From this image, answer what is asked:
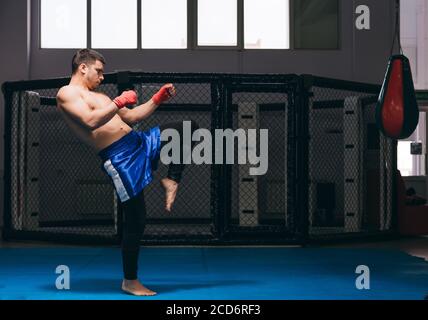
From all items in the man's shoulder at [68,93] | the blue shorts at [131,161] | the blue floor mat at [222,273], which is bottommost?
the blue floor mat at [222,273]

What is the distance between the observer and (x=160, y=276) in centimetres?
565

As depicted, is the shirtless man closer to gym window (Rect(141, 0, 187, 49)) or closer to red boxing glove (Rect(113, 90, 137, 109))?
red boxing glove (Rect(113, 90, 137, 109))

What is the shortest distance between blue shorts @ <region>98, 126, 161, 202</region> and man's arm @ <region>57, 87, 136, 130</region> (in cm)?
30

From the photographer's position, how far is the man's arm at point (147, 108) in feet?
14.0

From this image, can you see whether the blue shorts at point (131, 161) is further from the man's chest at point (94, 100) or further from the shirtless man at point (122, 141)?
the man's chest at point (94, 100)

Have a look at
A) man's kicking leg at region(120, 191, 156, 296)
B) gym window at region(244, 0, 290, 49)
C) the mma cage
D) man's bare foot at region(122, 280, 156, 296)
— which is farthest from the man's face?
gym window at region(244, 0, 290, 49)

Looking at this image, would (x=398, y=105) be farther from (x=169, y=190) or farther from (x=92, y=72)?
(x=92, y=72)

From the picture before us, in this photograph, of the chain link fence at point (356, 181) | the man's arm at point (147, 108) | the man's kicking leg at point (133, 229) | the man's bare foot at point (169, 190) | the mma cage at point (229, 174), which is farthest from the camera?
the chain link fence at point (356, 181)

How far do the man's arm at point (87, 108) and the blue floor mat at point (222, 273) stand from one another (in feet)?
4.19

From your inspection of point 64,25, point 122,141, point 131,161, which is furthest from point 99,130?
point 64,25

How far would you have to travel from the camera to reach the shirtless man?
4.22 meters

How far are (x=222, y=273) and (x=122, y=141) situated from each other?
2.00 m

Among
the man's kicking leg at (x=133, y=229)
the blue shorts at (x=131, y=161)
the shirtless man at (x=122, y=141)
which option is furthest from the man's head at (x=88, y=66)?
the man's kicking leg at (x=133, y=229)

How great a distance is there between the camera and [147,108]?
175 inches
